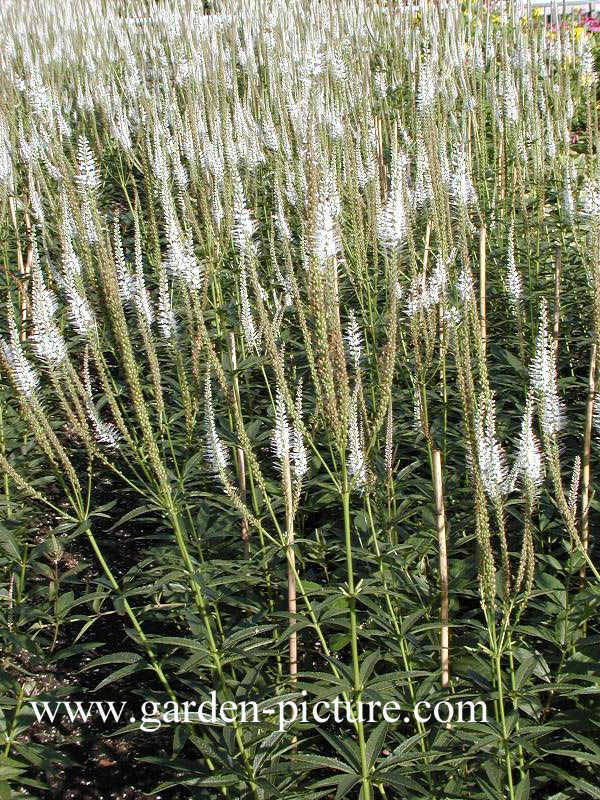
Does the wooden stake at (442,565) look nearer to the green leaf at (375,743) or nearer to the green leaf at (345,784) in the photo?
the green leaf at (375,743)

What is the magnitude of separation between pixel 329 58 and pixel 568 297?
345 cm

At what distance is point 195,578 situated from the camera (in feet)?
7.56

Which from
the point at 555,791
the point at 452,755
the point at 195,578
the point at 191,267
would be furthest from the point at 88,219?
the point at 555,791

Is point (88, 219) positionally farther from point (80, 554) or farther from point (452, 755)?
point (452, 755)

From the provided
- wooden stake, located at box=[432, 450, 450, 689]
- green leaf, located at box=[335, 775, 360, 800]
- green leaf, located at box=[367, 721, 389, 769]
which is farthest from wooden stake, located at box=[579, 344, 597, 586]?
green leaf, located at box=[335, 775, 360, 800]

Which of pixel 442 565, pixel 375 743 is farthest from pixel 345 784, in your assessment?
pixel 442 565

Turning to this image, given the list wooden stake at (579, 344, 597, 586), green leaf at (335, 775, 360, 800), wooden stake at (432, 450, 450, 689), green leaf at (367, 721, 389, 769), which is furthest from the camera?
wooden stake at (579, 344, 597, 586)

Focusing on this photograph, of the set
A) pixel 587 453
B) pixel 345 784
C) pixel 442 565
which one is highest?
pixel 587 453

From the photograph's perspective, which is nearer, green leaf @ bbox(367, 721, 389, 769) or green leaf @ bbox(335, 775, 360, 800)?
green leaf @ bbox(335, 775, 360, 800)

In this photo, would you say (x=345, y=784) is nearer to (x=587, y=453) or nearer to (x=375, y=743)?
(x=375, y=743)

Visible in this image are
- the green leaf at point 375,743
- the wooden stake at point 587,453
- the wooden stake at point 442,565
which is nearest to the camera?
the green leaf at point 375,743

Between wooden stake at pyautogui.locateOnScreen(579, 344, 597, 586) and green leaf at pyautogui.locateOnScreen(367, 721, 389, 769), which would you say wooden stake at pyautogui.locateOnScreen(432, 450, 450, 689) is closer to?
green leaf at pyautogui.locateOnScreen(367, 721, 389, 769)

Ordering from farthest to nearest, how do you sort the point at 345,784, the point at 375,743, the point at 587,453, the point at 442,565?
the point at 587,453
the point at 442,565
the point at 375,743
the point at 345,784

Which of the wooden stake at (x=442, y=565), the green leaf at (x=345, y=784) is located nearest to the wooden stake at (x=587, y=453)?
the wooden stake at (x=442, y=565)
